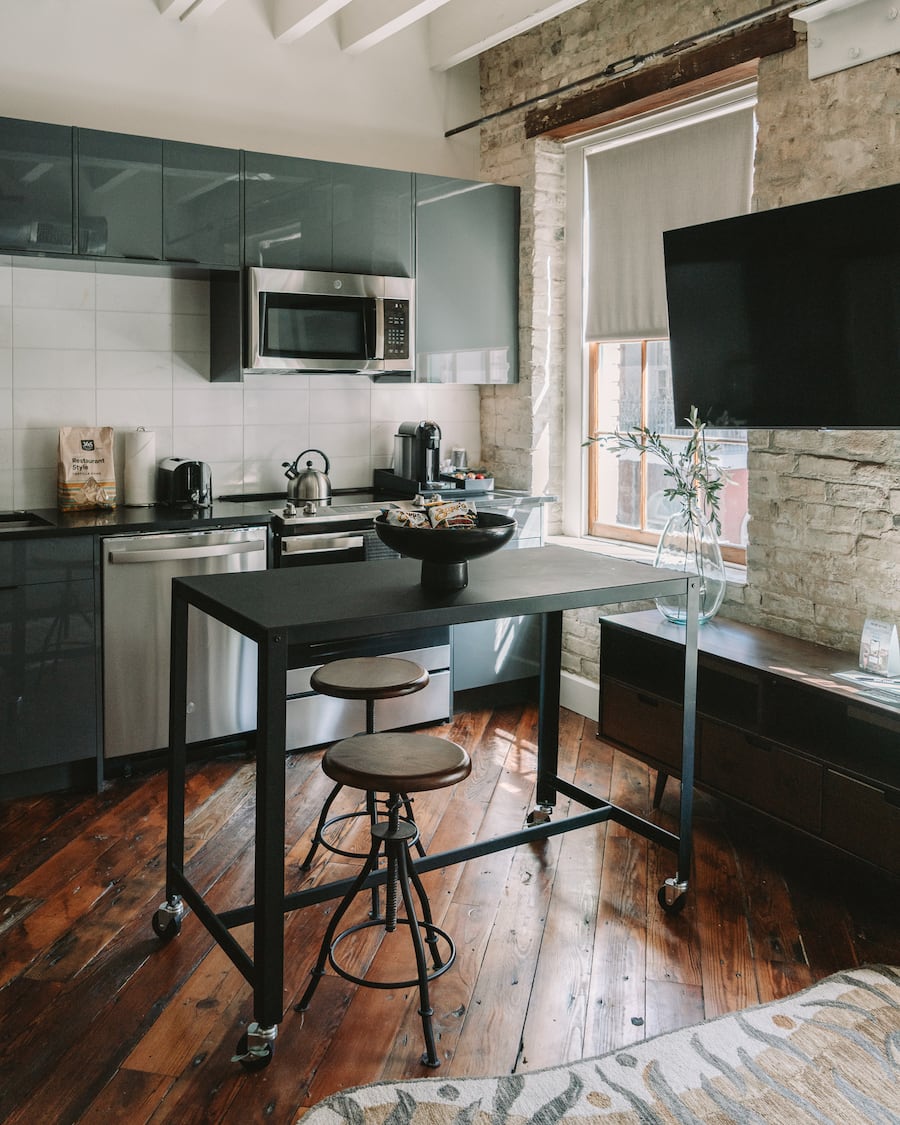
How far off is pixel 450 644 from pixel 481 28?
2729 mm

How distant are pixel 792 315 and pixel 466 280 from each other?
5.98 feet

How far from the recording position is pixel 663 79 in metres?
4.00

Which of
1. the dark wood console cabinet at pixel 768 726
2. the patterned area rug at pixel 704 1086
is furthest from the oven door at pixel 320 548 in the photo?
the patterned area rug at pixel 704 1086

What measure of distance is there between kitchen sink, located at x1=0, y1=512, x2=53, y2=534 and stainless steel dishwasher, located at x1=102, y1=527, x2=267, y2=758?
0.26 m

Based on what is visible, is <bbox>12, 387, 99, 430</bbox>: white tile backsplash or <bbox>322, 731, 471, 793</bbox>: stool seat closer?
<bbox>322, 731, 471, 793</bbox>: stool seat

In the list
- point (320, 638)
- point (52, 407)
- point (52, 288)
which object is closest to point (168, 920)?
point (320, 638)

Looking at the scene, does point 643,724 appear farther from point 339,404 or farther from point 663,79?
point 663,79

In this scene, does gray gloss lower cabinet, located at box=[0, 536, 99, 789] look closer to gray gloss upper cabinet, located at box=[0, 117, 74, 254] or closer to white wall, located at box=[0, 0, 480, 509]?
white wall, located at box=[0, 0, 480, 509]

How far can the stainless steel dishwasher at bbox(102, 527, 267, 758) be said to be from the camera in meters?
3.70

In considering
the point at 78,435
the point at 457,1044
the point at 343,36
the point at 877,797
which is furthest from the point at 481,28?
the point at 457,1044

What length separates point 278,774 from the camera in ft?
6.98

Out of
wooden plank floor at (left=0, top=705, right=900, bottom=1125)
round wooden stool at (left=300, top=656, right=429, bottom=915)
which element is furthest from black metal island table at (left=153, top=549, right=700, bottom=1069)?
round wooden stool at (left=300, top=656, right=429, bottom=915)

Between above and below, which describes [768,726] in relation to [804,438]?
below

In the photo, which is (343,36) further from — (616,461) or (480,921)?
(480,921)
